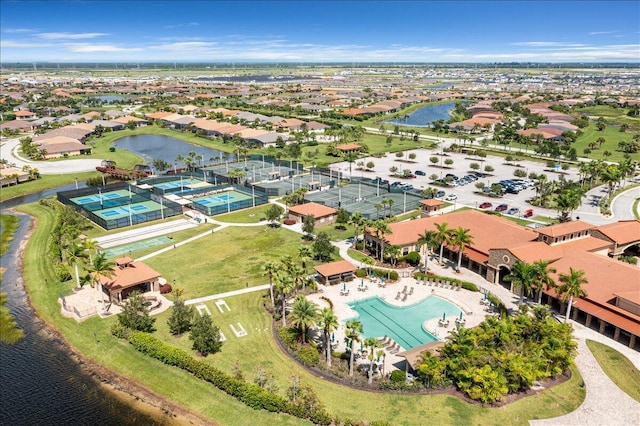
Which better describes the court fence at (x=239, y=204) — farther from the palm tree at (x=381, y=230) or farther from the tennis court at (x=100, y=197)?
the palm tree at (x=381, y=230)

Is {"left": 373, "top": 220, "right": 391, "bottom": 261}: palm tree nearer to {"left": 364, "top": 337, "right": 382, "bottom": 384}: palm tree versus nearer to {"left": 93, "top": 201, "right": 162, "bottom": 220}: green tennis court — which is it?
{"left": 364, "top": 337, "right": 382, "bottom": 384}: palm tree

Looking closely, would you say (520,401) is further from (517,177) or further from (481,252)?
(517,177)

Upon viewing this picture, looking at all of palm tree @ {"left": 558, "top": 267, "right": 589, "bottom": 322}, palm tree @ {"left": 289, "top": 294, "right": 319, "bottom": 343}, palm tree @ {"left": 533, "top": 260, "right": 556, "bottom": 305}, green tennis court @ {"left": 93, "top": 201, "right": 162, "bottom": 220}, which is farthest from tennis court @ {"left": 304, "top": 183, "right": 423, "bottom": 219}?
palm tree @ {"left": 289, "top": 294, "right": 319, "bottom": 343}

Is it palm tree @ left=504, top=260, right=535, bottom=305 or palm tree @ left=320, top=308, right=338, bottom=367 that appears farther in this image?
palm tree @ left=504, top=260, right=535, bottom=305

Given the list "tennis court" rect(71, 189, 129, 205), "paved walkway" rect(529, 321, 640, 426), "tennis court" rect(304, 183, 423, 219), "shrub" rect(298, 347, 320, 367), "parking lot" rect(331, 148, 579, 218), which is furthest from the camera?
"parking lot" rect(331, 148, 579, 218)

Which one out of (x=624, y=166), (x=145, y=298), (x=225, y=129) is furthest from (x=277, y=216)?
(x=225, y=129)

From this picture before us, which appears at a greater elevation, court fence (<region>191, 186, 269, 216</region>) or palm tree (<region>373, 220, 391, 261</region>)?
palm tree (<region>373, 220, 391, 261</region>)

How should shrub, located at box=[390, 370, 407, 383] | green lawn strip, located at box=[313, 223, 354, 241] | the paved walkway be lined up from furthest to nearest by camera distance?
green lawn strip, located at box=[313, 223, 354, 241] → shrub, located at box=[390, 370, 407, 383] → the paved walkway
